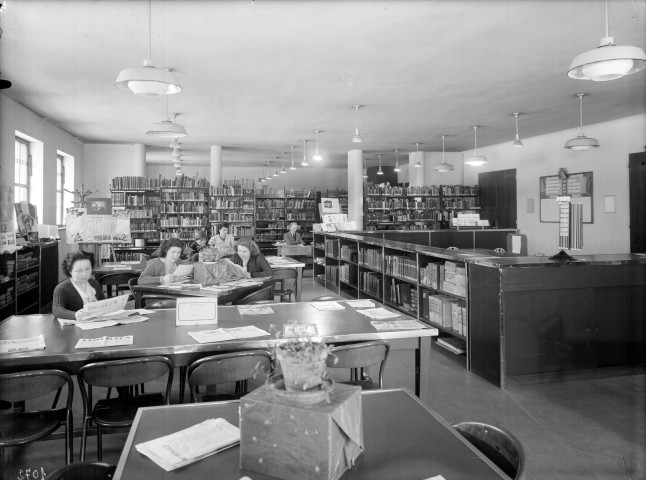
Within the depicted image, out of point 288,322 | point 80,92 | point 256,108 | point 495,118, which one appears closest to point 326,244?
point 256,108

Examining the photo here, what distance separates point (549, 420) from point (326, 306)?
6.06ft

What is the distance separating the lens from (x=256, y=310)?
3746mm

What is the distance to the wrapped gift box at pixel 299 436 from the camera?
139 cm

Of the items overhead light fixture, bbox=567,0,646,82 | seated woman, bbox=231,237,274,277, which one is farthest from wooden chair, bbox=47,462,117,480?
seated woman, bbox=231,237,274,277

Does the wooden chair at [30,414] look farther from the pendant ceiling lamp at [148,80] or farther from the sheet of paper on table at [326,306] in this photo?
the pendant ceiling lamp at [148,80]

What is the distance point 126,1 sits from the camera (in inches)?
168

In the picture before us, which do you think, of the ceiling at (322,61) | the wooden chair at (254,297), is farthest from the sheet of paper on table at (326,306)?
the ceiling at (322,61)

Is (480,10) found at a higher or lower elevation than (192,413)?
higher

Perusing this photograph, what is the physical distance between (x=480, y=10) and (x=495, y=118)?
17.3ft

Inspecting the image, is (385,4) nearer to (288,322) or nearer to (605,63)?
(605,63)

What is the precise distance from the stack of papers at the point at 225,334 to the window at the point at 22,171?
21.9 feet

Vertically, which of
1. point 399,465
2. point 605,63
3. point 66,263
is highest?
point 605,63

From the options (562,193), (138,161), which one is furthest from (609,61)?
(138,161)

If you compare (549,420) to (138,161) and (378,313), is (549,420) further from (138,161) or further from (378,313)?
(138,161)
